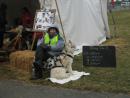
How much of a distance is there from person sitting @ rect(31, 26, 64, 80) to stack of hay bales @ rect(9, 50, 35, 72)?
0.87 metres

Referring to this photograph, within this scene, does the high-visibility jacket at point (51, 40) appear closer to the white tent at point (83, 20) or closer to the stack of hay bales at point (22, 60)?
the stack of hay bales at point (22, 60)

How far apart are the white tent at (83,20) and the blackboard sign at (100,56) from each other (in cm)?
346

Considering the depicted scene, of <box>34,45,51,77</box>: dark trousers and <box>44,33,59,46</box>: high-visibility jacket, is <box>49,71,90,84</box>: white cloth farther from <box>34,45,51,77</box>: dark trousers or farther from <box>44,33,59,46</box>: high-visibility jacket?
<box>44,33,59,46</box>: high-visibility jacket

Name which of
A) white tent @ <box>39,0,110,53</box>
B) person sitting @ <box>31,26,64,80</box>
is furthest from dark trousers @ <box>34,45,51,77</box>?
white tent @ <box>39,0,110,53</box>

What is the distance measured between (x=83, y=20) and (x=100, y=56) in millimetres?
5839

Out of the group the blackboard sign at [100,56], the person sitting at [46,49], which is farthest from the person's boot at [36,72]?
the blackboard sign at [100,56]

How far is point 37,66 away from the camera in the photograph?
34.5 feet

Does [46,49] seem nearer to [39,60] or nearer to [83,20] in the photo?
[39,60]

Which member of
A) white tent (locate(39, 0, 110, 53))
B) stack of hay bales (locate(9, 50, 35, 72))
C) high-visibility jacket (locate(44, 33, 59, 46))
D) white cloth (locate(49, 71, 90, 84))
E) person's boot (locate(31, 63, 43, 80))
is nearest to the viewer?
white cloth (locate(49, 71, 90, 84))

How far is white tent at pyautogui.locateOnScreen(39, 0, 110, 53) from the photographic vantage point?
14109 millimetres

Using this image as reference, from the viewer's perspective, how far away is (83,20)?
611 inches

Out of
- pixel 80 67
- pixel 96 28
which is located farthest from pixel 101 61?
pixel 96 28

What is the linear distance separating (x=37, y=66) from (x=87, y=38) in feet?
18.3

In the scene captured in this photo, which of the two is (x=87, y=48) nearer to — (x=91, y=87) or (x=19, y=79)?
(x=91, y=87)
